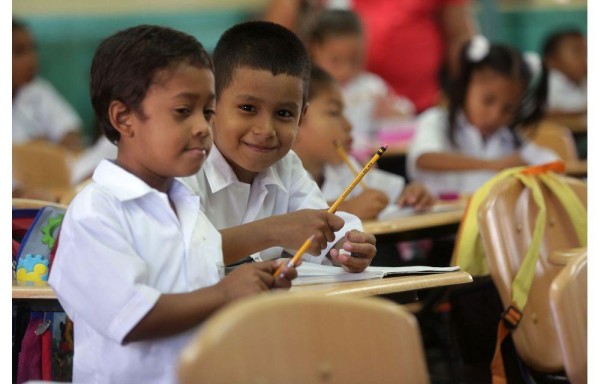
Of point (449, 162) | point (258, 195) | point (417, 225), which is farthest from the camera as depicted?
point (449, 162)

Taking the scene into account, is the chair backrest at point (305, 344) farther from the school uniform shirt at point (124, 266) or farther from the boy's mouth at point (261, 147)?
the boy's mouth at point (261, 147)

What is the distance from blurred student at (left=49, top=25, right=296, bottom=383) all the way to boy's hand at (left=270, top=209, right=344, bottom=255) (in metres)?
0.16

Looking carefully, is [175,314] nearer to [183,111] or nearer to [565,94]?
[183,111]

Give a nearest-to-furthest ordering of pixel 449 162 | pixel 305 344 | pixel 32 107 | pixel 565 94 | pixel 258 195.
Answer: pixel 305 344 < pixel 258 195 < pixel 449 162 < pixel 32 107 < pixel 565 94

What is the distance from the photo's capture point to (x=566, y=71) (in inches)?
271

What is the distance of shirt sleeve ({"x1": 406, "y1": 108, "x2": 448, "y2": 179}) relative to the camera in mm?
3967

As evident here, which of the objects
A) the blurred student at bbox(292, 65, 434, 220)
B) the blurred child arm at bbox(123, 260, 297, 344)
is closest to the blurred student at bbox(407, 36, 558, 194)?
the blurred student at bbox(292, 65, 434, 220)

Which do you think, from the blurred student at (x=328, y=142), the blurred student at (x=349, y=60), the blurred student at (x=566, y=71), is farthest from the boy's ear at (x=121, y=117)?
the blurred student at (x=566, y=71)

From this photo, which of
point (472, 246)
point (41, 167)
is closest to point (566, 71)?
point (41, 167)

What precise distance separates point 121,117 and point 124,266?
270 mm

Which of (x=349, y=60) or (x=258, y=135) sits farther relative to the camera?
(x=349, y=60)

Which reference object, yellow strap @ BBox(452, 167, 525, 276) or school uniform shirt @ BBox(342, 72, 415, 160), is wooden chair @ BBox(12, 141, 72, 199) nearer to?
school uniform shirt @ BBox(342, 72, 415, 160)
